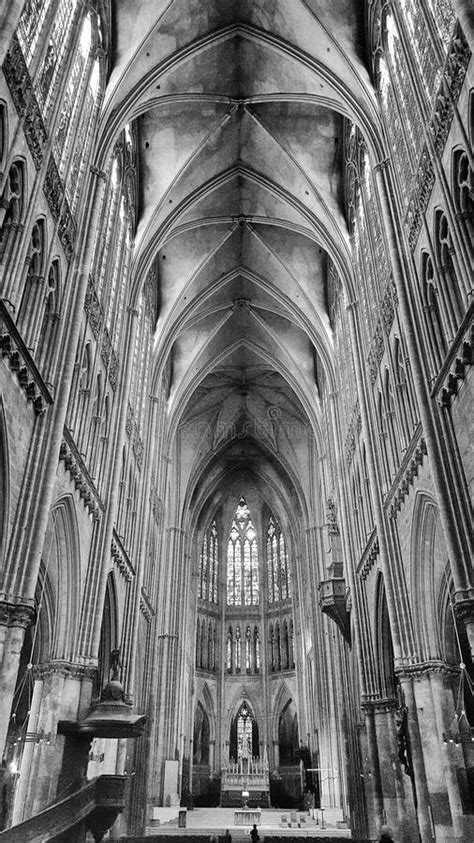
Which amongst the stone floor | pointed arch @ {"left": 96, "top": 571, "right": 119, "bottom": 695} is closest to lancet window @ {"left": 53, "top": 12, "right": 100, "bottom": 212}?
pointed arch @ {"left": 96, "top": 571, "right": 119, "bottom": 695}

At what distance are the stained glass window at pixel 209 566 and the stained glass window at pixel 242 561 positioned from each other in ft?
3.57

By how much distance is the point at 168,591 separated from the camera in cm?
3344

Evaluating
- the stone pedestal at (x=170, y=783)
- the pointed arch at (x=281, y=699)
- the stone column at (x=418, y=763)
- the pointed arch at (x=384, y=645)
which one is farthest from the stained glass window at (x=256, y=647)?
the stone column at (x=418, y=763)

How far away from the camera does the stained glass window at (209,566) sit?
153 ft

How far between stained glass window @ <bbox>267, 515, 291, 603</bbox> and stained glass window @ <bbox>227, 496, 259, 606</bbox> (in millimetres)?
1033

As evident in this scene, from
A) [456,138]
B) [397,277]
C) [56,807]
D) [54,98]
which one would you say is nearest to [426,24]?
[456,138]

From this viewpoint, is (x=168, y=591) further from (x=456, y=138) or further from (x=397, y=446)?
(x=456, y=138)

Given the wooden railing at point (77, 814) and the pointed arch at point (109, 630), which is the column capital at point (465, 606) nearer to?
the wooden railing at point (77, 814)

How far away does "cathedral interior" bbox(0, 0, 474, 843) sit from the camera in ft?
43.2

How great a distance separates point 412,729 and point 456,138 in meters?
13.0

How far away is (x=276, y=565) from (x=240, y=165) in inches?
1135

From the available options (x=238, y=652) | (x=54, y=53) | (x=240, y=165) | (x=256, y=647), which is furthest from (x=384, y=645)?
(x=238, y=652)

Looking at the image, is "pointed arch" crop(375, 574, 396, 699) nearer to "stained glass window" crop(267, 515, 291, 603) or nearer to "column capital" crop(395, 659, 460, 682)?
"column capital" crop(395, 659, 460, 682)

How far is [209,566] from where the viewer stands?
47594 millimetres
